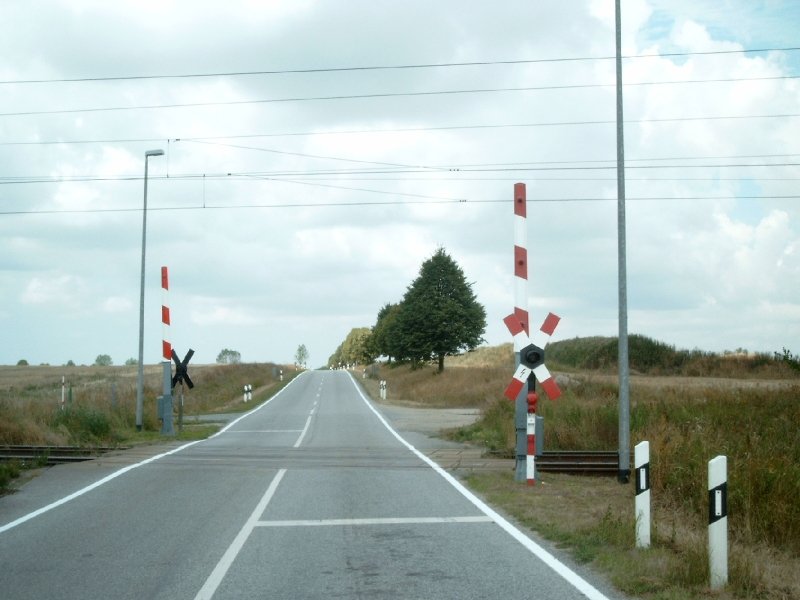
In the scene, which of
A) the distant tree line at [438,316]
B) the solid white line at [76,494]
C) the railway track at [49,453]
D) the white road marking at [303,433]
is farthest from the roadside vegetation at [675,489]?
the distant tree line at [438,316]

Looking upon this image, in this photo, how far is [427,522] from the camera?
10930mm

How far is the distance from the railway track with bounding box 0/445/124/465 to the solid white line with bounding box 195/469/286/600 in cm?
701

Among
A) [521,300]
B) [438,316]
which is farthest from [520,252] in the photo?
[438,316]

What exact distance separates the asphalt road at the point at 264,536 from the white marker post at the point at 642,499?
950 millimetres

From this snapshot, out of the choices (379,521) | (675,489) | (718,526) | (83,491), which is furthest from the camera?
(83,491)

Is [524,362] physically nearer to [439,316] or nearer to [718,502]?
[718,502]

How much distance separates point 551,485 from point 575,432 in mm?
5484

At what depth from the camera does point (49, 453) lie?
19.0 meters

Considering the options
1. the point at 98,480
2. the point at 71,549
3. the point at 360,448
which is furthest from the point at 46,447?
the point at 71,549

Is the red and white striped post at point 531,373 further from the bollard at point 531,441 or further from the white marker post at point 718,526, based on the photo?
the white marker post at point 718,526

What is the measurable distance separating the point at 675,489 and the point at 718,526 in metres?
5.85

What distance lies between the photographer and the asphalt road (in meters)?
7.70

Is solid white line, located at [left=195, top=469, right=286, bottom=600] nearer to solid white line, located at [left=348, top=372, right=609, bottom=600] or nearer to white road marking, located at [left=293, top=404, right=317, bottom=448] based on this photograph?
solid white line, located at [left=348, top=372, right=609, bottom=600]

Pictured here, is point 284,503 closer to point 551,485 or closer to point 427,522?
point 427,522
